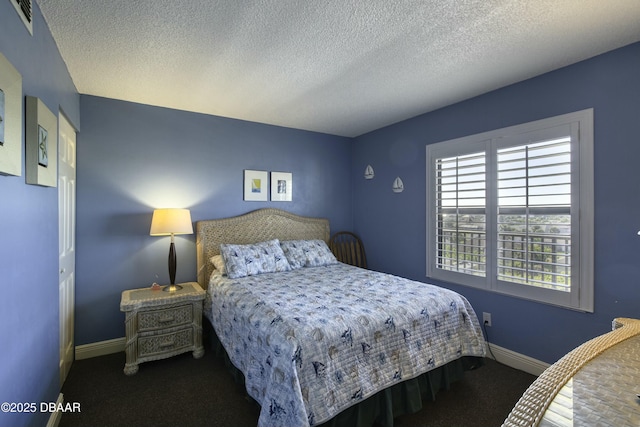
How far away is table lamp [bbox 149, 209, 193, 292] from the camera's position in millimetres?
2822

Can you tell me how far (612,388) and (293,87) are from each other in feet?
8.94

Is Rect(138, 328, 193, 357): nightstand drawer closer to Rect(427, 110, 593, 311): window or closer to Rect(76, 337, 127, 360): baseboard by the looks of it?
Rect(76, 337, 127, 360): baseboard

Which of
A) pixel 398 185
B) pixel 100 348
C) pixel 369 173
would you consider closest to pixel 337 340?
pixel 398 185

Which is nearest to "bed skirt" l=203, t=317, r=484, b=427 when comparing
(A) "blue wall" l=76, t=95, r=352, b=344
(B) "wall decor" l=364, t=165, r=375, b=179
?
(A) "blue wall" l=76, t=95, r=352, b=344

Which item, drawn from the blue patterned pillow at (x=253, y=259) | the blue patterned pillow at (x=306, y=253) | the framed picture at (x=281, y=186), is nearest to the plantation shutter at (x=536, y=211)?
the blue patterned pillow at (x=306, y=253)

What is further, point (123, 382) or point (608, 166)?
point (123, 382)

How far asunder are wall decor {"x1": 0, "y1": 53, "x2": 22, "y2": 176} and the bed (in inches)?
57.6

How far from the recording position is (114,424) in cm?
193

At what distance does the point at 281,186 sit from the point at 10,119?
2846 mm

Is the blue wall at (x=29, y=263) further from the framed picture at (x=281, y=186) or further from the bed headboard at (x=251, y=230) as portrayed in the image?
the framed picture at (x=281, y=186)

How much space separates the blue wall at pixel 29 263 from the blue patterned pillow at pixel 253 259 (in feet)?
4.48

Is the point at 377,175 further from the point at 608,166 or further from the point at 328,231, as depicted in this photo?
the point at 608,166

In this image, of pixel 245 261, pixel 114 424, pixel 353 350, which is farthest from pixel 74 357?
pixel 353 350

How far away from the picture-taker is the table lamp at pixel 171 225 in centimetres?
282
